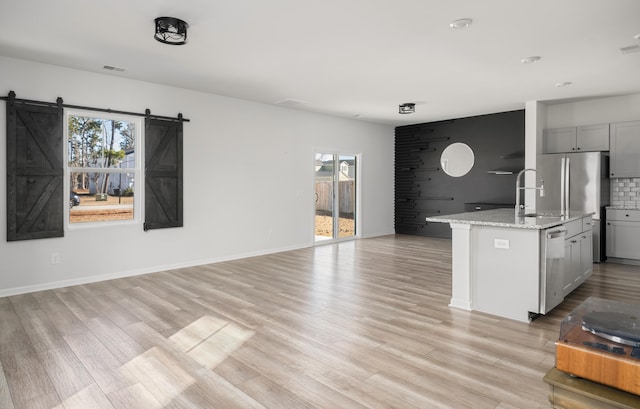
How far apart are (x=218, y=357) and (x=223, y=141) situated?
4133 millimetres

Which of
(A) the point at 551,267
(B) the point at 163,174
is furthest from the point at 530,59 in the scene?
(B) the point at 163,174

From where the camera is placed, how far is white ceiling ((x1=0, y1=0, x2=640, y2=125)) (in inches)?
126

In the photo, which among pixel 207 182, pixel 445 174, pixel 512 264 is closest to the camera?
pixel 512 264

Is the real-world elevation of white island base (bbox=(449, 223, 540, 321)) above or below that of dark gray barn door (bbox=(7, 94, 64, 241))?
below

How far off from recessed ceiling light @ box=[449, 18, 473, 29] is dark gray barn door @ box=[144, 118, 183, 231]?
390 cm

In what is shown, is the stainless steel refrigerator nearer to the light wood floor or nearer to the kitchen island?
the light wood floor

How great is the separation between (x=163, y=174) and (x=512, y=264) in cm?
446

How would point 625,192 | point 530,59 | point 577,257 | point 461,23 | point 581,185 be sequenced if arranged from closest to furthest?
point 461,23
point 577,257
point 530,59
point 581,185
point 625,192

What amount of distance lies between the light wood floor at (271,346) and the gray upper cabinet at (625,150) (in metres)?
1.91

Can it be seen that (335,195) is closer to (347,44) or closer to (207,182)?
(207,182)

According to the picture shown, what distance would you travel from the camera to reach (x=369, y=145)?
8938mm

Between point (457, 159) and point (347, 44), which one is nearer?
point (347, 44)

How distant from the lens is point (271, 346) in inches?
117

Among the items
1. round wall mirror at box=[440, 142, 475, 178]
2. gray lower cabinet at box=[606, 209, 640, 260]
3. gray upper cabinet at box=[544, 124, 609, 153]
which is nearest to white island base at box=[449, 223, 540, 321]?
gray lower cabinet at box=[606, 209, 640, 260]
